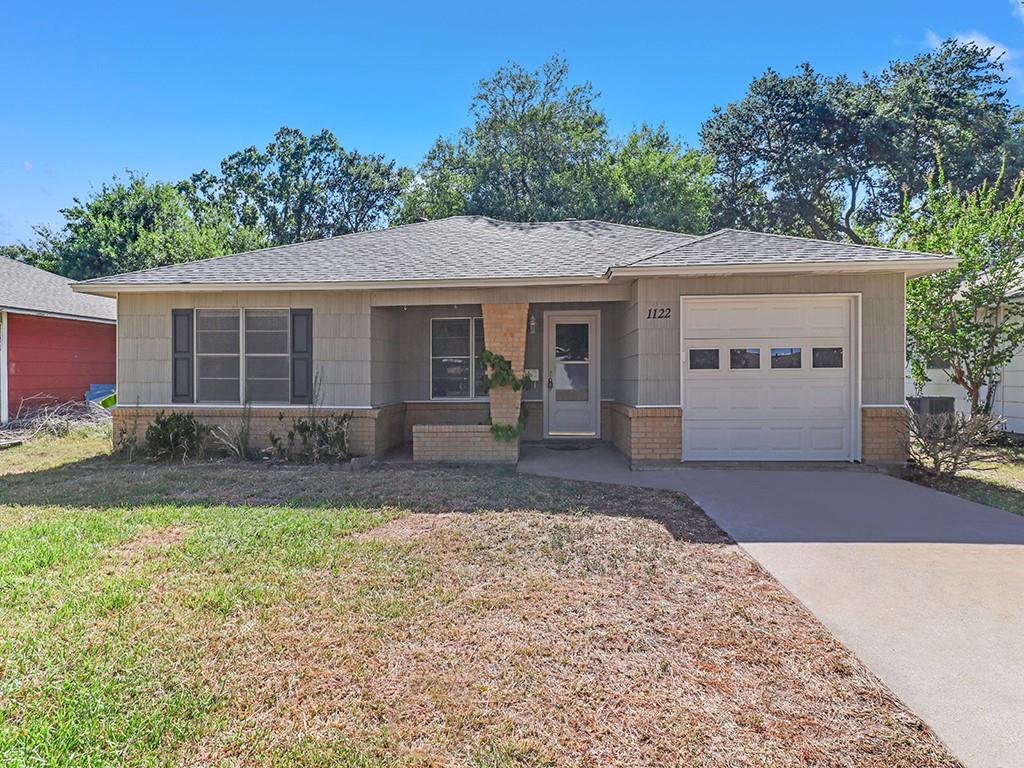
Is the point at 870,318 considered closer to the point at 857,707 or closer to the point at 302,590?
the point at 857,707

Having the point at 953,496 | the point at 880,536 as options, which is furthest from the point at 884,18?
the point at 880,536

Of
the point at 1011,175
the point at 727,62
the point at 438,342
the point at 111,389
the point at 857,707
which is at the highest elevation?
the point at 727,62

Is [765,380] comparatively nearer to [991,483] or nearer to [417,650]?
[991,483]

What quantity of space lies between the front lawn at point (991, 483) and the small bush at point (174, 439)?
10511mm

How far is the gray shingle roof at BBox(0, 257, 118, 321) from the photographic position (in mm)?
12352

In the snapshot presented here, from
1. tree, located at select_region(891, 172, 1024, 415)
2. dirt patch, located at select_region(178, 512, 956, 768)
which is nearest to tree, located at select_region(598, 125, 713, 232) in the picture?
tree, located at select_region(891, 172, 1024, 415)

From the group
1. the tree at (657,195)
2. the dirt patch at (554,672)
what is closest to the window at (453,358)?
the dirt patch at (554,672)

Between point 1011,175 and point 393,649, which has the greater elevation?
point 1011,175

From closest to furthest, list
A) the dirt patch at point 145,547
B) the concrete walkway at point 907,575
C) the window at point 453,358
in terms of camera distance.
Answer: the concrete walkway at point 907,575 → the dirt patch at point 145,547 → the window at point 453,358

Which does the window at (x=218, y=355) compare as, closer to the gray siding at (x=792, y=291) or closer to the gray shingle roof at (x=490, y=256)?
the gray shingle roof at (x=490, y=256)

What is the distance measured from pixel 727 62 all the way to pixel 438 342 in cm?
2166

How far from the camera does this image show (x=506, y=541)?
4801 millimetres

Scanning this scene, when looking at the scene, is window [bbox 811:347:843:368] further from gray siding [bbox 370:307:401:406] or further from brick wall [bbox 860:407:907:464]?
gray siding [bbox 370:307:401:406]

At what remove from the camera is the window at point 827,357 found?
26.7 ft
